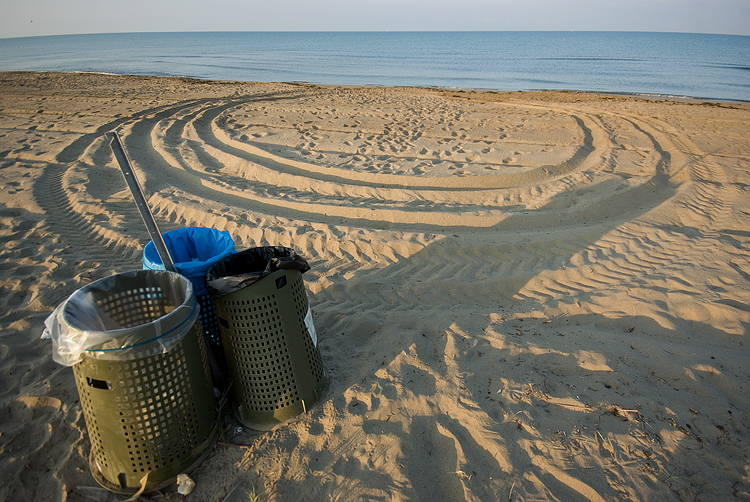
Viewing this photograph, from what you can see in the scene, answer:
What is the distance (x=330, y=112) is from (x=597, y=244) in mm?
8165

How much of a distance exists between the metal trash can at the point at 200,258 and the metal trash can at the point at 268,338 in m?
0.17

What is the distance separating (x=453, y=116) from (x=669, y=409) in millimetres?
9206

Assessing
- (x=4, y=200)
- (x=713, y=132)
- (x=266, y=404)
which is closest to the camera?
(x=266, y=404)

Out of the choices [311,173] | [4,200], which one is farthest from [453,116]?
[4,200]

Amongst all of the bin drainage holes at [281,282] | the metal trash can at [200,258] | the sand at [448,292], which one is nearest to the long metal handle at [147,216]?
the metal trash can at [200,258]

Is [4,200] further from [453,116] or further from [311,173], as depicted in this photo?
[453,116]

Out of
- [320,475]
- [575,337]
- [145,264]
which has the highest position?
[145,264]

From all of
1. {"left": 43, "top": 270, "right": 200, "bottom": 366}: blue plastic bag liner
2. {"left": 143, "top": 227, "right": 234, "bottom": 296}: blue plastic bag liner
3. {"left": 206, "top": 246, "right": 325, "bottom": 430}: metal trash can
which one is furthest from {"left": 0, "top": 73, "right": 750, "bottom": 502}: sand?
{"left": 143, "top": 227, "right": 234, "bottom": 296}: blue plastic bag liner

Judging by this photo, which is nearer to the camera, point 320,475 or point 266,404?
point 320,475

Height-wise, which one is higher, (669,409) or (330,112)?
(330,112)

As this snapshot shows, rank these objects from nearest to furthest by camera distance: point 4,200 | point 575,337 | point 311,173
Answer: point 575,337 → point 4,200 → point 311,173

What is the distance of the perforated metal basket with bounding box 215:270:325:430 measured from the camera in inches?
89.7

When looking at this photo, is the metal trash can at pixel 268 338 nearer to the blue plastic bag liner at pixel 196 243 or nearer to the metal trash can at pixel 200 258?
the metal trash can at pixel 200 258

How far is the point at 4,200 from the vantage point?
5.69m
